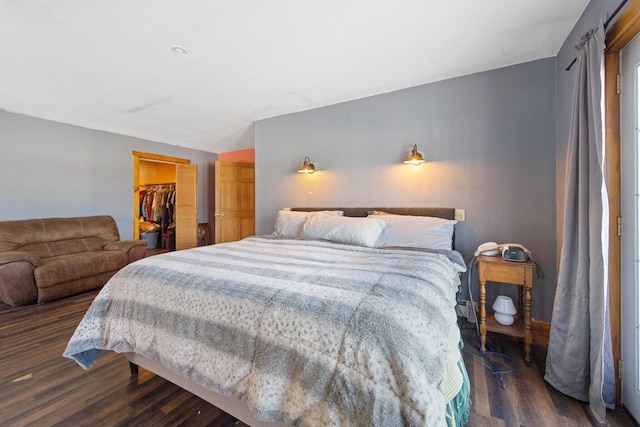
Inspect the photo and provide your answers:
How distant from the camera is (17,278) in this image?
9.20 ft

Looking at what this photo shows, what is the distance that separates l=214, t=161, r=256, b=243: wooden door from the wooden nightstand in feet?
12.6

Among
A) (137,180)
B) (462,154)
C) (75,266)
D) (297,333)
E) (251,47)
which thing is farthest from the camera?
(137,180)

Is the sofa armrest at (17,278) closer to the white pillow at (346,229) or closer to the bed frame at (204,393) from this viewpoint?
the bed frame at (204,393)

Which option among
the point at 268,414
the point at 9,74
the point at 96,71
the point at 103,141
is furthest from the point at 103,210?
the point at 268,414

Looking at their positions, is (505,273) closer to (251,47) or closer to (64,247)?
(251,47)

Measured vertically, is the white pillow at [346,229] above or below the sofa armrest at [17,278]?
above

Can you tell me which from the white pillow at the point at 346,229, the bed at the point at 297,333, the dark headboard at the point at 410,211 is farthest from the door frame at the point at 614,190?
the white pillow at the point at 346,229

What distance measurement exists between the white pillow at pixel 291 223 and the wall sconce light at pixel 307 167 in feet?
2.14

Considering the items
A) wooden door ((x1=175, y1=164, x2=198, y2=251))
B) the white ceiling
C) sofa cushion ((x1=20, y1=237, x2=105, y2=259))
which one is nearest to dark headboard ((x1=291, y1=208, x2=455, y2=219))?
the white ceiling

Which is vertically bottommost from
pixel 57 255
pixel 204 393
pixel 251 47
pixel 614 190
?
pixel 204 393

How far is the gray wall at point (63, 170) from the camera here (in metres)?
3.44

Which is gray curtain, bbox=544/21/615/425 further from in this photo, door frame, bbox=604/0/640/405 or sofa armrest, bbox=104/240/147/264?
sofa armrest, bbox=104/240/147/264

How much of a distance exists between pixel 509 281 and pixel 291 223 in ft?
6.68

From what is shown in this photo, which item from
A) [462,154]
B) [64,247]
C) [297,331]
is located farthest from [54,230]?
[462,154]
